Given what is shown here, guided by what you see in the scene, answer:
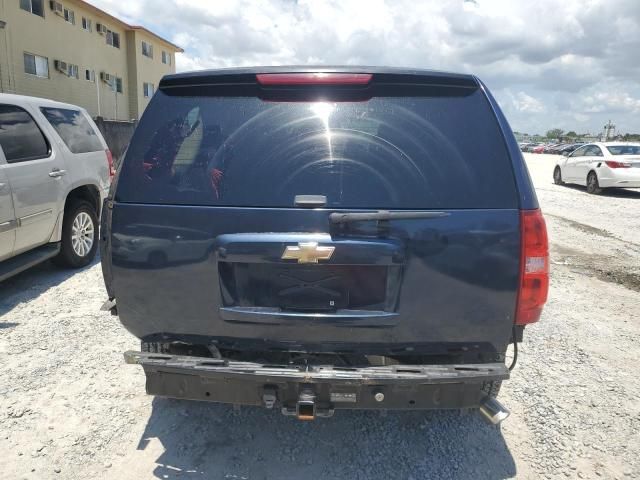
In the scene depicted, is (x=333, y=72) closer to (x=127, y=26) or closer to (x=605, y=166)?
(x=605, y=166)

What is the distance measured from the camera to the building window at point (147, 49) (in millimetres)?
34312

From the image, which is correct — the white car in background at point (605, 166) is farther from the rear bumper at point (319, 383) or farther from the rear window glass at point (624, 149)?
the rear bumper at point (319, 383)

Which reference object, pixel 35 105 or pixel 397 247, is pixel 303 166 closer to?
pixel 397 247

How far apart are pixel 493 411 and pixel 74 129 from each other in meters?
5.95

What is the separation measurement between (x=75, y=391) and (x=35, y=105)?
3.72 meters

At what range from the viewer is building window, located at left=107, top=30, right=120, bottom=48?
3075 cm

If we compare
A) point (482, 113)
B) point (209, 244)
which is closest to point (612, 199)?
point (482, 113)

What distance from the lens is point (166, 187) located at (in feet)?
7.43

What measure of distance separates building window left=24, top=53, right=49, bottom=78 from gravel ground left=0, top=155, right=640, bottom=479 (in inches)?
913

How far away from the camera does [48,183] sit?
5.26 meters

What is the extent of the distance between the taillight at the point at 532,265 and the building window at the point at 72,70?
96.1 feet

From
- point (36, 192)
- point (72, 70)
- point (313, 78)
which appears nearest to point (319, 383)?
point (313, 78)

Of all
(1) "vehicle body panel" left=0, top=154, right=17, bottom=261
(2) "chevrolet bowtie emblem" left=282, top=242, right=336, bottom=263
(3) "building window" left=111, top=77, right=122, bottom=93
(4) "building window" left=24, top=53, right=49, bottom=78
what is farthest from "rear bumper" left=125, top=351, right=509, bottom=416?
(3) "building window" left=111, top=77, right=122, bottom=93

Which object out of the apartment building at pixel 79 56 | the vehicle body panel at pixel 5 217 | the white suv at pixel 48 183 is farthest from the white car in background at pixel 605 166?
the apartment building at pixel 79 56
